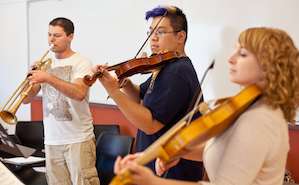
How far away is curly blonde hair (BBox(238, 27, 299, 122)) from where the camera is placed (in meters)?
0.74

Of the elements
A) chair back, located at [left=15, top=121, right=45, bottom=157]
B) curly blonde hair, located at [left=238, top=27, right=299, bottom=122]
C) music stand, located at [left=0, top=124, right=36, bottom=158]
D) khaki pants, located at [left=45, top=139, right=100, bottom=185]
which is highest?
curly blonde hair, located at [left=238, top=27, right=299, bottom=122]

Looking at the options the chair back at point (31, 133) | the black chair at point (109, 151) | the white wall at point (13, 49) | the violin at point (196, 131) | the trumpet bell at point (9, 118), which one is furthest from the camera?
the white wall at point (13, 49)

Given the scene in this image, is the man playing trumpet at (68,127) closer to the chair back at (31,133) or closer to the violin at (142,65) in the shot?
the violin at (142,65)

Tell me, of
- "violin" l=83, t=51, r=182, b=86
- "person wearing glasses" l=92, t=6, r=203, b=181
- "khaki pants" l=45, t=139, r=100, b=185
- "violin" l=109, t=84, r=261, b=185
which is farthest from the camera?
"khaki pants" l=45, t=139, r=100, b=185

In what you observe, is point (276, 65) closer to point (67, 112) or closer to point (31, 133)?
point (67, 112)

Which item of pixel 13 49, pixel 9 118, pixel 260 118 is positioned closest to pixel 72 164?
pixel 9 118

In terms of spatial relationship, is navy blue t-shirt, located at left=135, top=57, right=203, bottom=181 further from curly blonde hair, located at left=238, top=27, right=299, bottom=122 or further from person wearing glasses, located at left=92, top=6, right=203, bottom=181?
curly blonde hair, located at left=238, top=27, right=299, bottom=122

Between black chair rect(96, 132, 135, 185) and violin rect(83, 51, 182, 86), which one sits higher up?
violin rect(83, 51, 182, 86)

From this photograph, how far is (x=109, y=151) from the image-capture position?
2391 millimetres

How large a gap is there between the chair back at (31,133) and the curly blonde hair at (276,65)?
2727 millimetres

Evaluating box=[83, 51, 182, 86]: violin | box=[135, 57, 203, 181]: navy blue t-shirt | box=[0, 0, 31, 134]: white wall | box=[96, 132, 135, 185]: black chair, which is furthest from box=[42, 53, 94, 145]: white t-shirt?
box=[0, 0, 31, 134]: white wall

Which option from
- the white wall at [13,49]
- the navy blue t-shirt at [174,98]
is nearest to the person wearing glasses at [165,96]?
the navy blue t-shirt at [174,98]

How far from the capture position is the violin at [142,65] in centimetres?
138

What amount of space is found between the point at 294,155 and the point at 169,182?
168 cm
